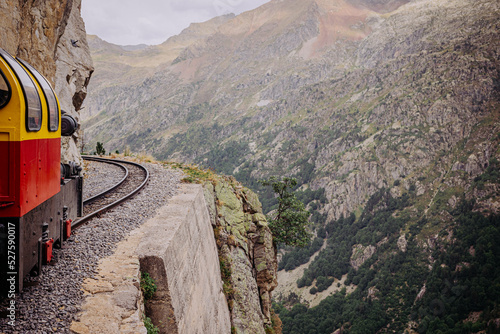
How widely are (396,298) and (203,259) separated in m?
146

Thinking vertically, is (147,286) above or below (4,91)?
below

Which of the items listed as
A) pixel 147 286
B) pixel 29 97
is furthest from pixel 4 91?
pixel 147 286

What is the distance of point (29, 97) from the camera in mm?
5633

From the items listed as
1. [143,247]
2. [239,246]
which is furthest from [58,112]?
[239,246]

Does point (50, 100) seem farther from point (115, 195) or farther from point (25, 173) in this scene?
point (115, 195)

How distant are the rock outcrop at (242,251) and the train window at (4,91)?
10.8m

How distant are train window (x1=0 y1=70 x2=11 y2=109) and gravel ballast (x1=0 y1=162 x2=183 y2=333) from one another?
3290 mm

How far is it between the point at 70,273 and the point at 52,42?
14.4 m

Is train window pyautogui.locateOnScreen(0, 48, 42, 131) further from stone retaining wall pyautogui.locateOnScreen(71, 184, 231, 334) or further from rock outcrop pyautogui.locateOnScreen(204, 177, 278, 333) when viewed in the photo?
rock outcrop pyautogui.locateOnScreen(204, 177, 278, 333)

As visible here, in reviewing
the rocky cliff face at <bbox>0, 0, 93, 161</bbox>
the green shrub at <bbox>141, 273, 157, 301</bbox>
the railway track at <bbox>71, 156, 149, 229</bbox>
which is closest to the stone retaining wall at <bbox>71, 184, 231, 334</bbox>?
the green shrub at <bbox>141, 273, 157, 301</bbox>

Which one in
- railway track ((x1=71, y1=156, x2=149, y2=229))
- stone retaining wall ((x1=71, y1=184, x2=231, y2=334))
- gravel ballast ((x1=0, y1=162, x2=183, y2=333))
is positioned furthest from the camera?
railway track ((x1=71, y1=156, x2=149, y2=229))

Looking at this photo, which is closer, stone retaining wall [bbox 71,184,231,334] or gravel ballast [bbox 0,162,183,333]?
gravel ballast [bbox 0,162,183,333]

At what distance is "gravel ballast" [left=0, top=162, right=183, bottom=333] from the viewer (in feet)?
16.5

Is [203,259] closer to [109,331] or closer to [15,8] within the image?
[109,331]
